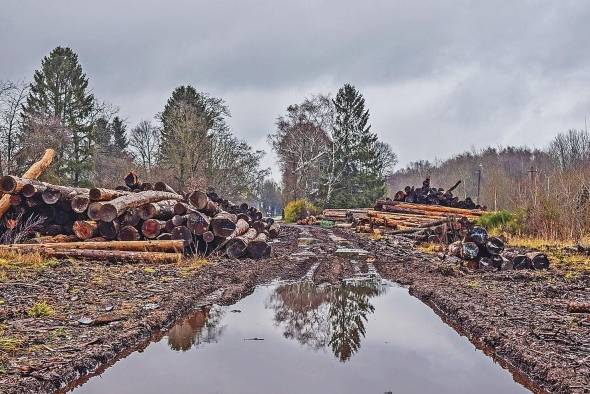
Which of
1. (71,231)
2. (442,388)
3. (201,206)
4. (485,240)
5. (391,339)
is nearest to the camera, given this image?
(442,388)

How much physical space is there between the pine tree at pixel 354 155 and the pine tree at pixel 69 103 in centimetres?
1998

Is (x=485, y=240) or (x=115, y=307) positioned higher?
(x=485, y=240)

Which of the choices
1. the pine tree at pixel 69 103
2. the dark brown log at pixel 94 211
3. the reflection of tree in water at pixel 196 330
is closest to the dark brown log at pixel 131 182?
the dark brown log at pixel 94 211

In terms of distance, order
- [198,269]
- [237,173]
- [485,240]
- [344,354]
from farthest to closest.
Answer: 1. [237,173]
2. [485,240]
3. [198,269]
4. [344,354]

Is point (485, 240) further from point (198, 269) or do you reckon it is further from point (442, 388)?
point (442, 388)

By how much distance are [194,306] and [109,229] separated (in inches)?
227

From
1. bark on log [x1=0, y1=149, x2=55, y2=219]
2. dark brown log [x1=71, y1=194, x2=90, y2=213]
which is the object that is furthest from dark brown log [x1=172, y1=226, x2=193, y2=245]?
bark on log [x1=0, y1=149, x2=55, y2=219]

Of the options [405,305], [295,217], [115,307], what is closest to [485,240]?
[405,305]

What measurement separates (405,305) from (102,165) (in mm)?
33391

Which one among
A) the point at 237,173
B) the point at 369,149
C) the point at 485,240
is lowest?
the point at 485,240

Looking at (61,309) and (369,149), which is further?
(369,149)

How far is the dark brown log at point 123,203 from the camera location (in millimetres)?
11688

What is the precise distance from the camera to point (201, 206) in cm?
1490

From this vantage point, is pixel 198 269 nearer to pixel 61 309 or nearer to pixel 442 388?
pixel 61 309
